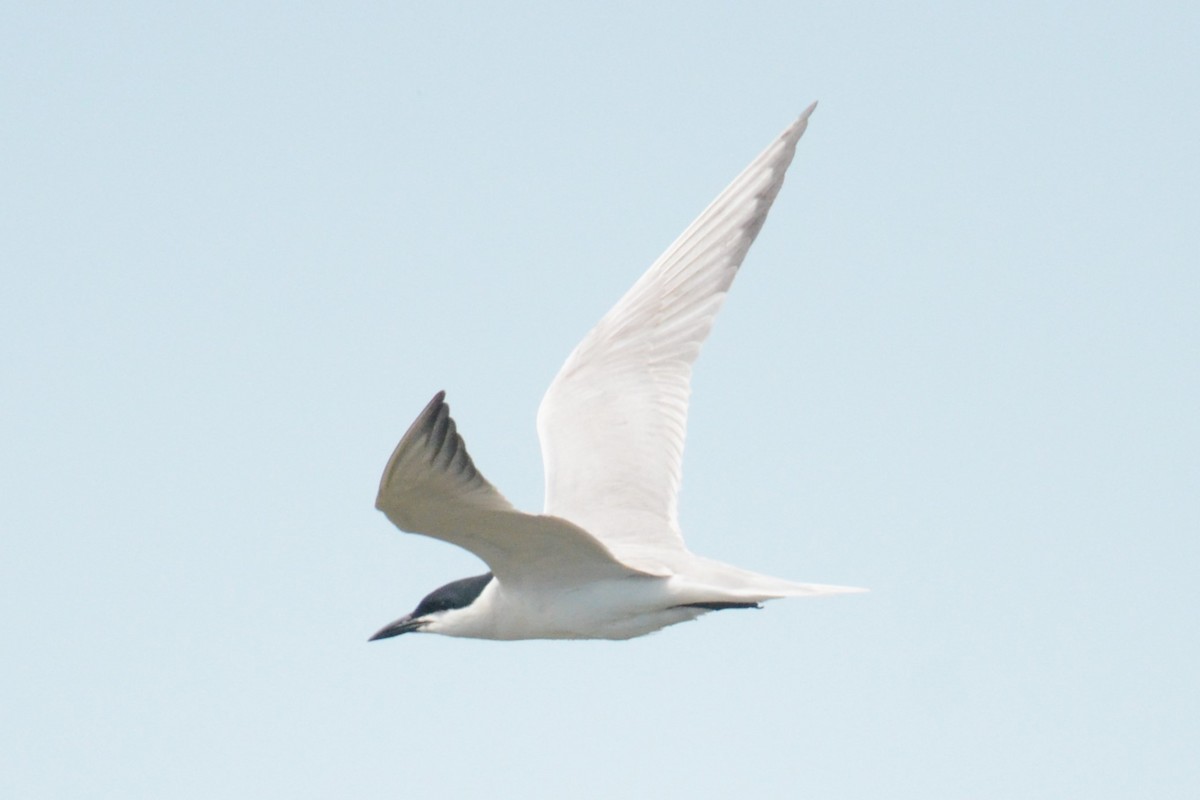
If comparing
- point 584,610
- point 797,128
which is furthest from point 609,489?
point 797,128

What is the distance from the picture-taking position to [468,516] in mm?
6949

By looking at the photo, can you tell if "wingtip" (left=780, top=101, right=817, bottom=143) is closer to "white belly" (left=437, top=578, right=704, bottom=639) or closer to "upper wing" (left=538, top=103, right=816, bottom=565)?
"upper wing" (left=538, top=103, right=816, bottom=565)

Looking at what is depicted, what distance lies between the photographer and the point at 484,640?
8.33 metres

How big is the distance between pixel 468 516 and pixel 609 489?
233 centimetres

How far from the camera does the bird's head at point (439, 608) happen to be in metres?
8.26

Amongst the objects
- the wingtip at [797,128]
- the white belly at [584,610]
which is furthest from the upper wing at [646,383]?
the white belly at [584,610]

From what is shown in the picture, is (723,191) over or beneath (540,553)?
over

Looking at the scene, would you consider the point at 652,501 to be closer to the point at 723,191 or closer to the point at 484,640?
the point at 484,640

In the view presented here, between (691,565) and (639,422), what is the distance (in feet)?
5.83

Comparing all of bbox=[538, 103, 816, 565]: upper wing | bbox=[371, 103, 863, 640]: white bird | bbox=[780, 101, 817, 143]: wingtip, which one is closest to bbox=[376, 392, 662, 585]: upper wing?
bbox=[371, 103, 863, 640]: white bird

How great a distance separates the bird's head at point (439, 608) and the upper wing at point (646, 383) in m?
0.77

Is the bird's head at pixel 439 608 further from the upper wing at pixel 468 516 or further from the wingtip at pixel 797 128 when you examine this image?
the wingtip at pixel 797 128

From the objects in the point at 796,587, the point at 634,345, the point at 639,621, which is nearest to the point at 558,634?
the point at 639,621

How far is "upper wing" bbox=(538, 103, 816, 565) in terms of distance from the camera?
30.0 feet
